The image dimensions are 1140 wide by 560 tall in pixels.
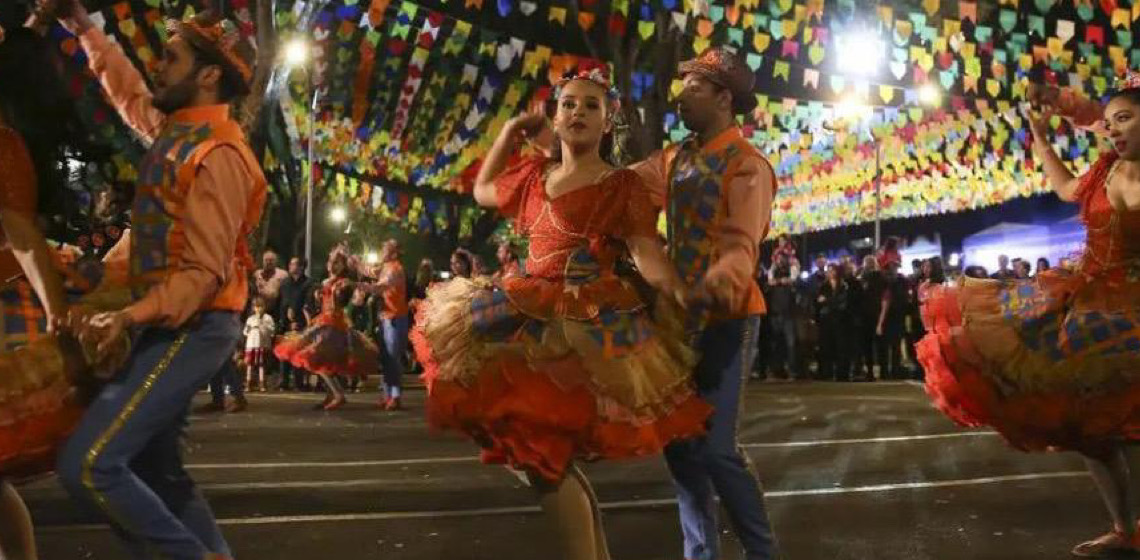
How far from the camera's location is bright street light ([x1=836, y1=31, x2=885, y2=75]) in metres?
19.1

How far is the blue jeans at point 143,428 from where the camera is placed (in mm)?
3346

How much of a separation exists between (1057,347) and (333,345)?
8.50 m

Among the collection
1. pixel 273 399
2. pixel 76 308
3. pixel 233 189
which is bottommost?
pixel 273 399

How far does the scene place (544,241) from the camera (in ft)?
13.6

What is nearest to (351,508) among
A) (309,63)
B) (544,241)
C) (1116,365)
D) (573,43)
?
(544,241)

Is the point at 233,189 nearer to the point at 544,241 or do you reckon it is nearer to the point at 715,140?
the point at 544,241

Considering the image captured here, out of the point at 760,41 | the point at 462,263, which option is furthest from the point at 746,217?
the point at 760,41

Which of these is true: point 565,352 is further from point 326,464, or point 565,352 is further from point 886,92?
point 886,92

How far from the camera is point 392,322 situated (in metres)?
12.3

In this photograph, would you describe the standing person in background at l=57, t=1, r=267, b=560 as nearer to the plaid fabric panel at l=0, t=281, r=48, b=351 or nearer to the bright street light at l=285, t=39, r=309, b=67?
the plaid fabric panel at l=0, t=281, r=48, b=351

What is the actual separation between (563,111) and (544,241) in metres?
0.48

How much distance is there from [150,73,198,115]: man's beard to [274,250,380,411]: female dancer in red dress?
8.67m

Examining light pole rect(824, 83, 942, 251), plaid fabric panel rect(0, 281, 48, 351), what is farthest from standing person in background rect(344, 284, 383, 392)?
plaid fabric panel rect(0, 281, 48, 351)

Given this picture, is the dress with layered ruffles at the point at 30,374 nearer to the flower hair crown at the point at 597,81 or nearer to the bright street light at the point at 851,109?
the flower hair crown at the point at 597,81
